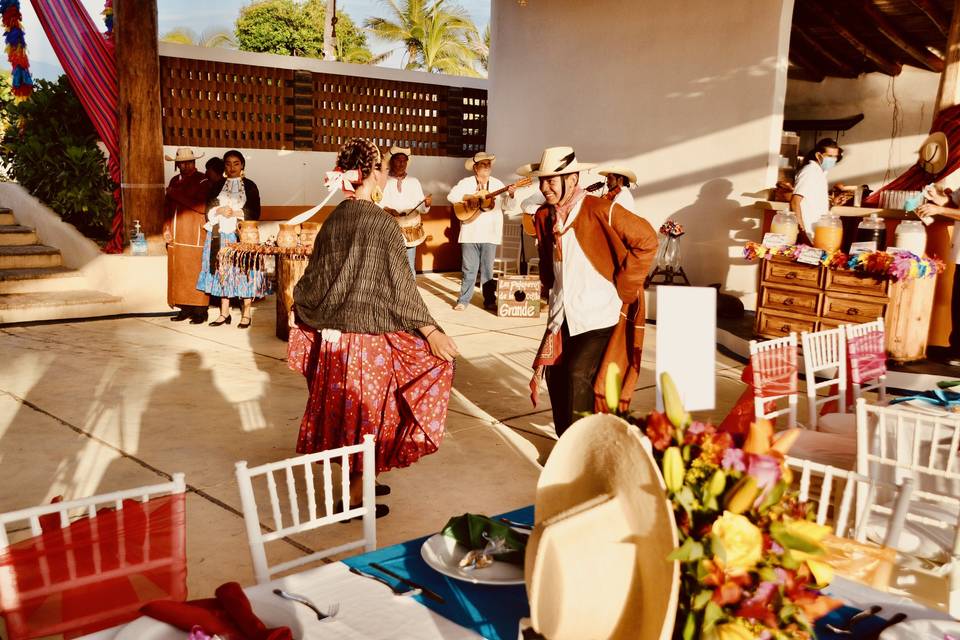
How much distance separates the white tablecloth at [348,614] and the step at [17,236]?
30.8 ft

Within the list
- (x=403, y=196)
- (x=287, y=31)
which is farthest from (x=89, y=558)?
(x=287, y=31)

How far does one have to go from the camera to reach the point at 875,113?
1302 cm

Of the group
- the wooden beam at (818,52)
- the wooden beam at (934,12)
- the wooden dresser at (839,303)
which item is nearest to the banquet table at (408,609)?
the wooden dresser at (839,303)

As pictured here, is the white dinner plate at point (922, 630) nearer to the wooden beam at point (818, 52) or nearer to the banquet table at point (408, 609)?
the banquet table at point (408, 609)

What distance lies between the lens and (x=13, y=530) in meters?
3.54

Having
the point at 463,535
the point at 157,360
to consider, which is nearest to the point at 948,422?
the point at 463,535

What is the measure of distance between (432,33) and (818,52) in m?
20.2

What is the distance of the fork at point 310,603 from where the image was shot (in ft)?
5.17

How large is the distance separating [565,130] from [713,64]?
251 cm

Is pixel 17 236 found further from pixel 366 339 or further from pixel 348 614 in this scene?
pixel 348 614

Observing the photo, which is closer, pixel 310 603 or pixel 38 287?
pixel 310 603

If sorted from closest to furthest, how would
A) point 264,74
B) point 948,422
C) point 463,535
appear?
point 463,535, point 948,422, point 264,74

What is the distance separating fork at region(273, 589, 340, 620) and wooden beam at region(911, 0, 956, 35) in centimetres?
912

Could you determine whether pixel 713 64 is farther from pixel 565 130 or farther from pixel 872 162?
pixel 872 162
